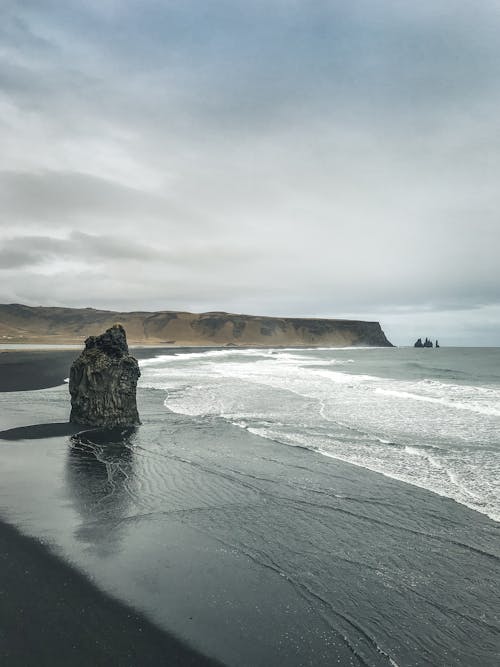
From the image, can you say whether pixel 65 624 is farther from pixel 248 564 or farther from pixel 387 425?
pixel 387 425

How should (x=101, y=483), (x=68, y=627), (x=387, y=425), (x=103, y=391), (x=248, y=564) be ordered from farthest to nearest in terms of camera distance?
(x=387, y=425) < (x=103, y=391) < (x=101, y=483) < (x=248, y=564) < (x=68, y=627)

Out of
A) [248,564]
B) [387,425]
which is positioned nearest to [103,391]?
[248,564]

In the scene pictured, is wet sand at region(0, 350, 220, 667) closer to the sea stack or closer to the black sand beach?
the black sand beach

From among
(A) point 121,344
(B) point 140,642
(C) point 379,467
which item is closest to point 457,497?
(C) point 379,467

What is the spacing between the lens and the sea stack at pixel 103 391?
13484mm

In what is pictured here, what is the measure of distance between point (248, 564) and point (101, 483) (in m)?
4.17

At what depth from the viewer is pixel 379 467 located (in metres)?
9.75

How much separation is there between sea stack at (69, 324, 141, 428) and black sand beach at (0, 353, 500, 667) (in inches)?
152

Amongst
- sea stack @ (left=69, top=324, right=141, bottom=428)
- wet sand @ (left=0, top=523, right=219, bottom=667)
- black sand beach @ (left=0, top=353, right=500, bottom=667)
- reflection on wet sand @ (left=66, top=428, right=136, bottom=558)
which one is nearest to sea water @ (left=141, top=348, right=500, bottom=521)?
black sand beach @ (left=0, top=353, right=500, bottom=667)

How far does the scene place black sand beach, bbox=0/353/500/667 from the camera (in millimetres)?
3908

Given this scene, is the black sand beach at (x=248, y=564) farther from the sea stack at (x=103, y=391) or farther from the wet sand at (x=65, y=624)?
the sea stack at (x=103, y=391)

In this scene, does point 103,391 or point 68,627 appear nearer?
point 68,627

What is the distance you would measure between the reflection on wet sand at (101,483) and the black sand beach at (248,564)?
0.13ft

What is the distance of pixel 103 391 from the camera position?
44.4ft
